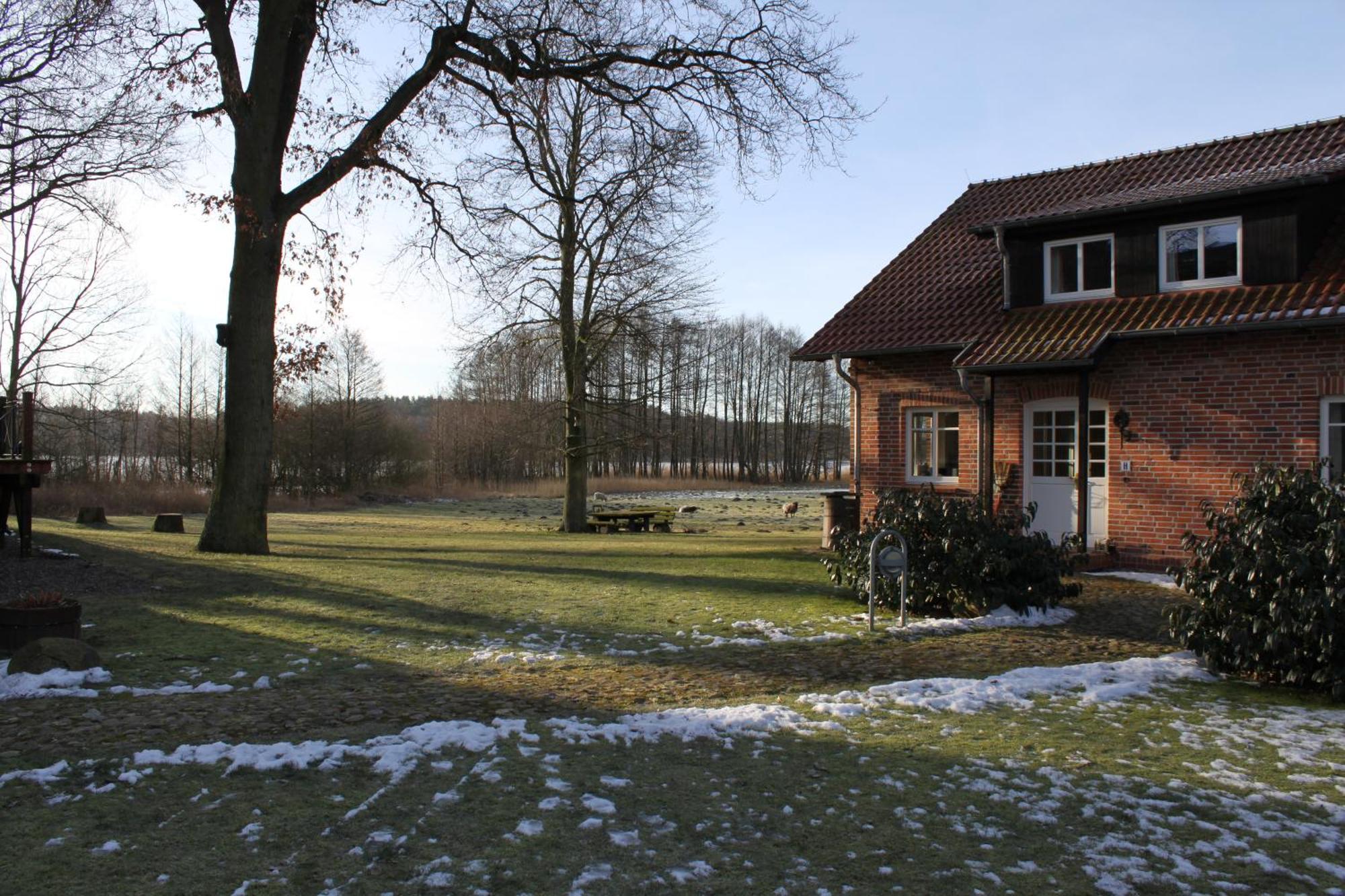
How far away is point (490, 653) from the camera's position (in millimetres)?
7973

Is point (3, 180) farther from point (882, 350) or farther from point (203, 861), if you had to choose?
point (203, 861)

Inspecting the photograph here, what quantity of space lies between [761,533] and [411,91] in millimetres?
14599

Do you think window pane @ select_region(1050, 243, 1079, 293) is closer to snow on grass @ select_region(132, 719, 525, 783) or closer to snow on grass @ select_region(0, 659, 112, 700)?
snow on grass @ select_region(132, 719, 525, 783)

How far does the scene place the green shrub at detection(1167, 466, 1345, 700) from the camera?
676 centimetres

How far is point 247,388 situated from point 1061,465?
1230 centimetres

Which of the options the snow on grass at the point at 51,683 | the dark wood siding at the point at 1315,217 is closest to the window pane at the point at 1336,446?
the dark wood siding at the point at 1315,217

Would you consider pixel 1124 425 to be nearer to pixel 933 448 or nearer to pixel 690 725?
pixel 933 448

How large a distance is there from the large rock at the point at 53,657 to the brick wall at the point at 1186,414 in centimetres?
1240

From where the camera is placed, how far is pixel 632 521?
93.3 ft

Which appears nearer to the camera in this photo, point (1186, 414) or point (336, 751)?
point (336, 751)

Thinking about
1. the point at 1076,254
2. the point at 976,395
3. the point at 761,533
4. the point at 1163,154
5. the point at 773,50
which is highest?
the point at 773,50

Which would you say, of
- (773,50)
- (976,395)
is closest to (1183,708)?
(976,395)

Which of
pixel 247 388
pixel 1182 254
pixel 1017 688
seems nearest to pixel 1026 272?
pixel 1182 254

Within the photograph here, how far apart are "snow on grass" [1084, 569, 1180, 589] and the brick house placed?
0.87ft
